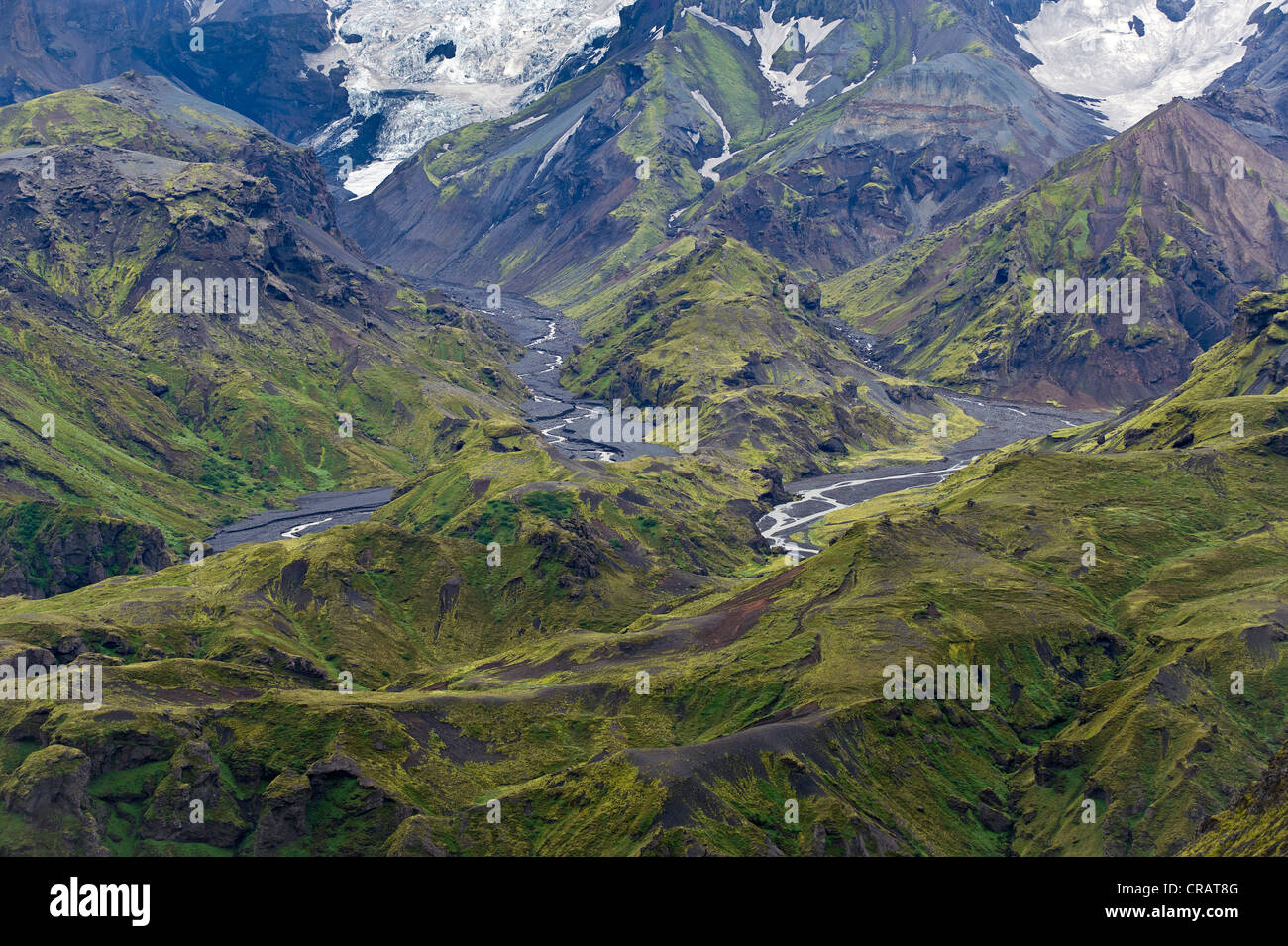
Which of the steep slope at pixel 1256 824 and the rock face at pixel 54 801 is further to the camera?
the rock face at pixel 54 801

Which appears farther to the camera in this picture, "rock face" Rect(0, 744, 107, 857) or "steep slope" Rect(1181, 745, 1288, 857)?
"rock face" Rect(0, 744, 107, 857)

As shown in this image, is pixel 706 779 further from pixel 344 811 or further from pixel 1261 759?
pixel 1261 759

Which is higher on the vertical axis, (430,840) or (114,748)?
(114,748)

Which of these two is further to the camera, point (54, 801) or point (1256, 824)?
point (54, 801)

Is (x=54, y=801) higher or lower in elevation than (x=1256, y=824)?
higher
